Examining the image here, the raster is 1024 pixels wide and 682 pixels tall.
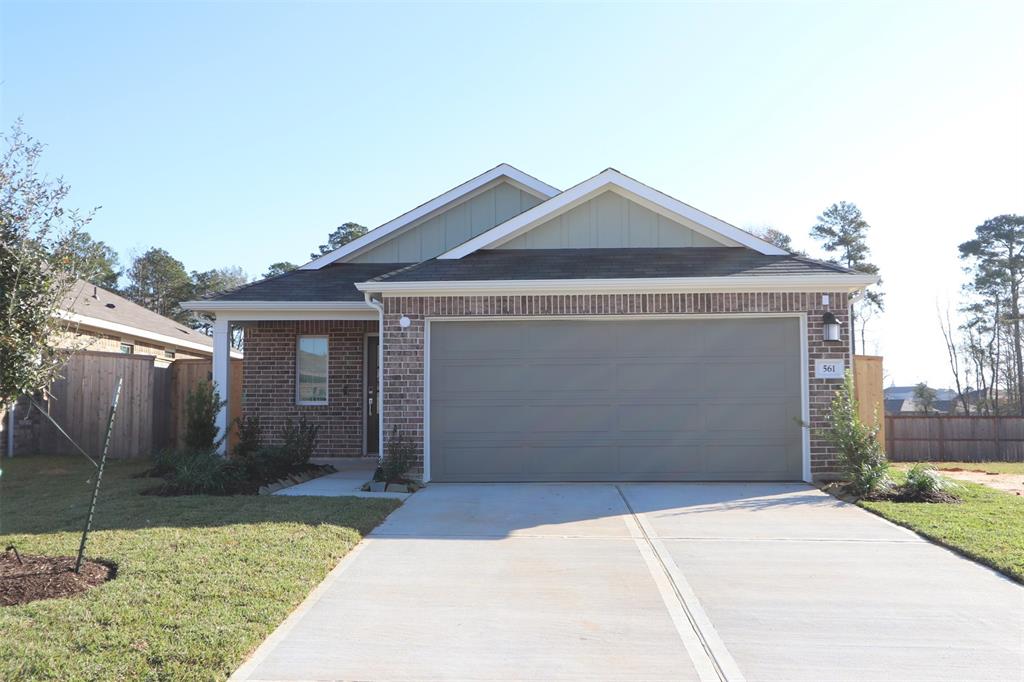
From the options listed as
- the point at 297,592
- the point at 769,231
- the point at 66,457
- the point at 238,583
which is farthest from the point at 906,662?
the point at 769,231

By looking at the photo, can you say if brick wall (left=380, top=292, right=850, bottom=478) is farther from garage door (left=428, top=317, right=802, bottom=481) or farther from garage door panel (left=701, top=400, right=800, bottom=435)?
garage door panel (left=701, top=400, right=800, bottom=435)

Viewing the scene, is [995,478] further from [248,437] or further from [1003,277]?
[1003,277]

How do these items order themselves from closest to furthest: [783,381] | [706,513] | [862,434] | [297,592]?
1. [297,592]
2. [706,513]
3. [862,434]
4. [783,381]

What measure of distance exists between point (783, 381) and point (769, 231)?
91.3 feet

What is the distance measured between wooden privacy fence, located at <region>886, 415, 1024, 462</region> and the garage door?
6.93 m

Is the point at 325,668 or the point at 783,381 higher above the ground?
the point at 783,381

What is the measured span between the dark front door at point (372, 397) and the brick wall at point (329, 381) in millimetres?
127

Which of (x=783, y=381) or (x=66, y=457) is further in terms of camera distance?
(x=66, y=457)

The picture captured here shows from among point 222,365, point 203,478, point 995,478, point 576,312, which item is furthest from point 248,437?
point 995,478

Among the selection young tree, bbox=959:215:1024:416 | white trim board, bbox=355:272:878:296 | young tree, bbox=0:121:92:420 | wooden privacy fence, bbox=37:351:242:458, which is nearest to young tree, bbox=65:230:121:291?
young tree, bbox=0:121:92:420

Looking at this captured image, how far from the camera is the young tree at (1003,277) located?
27266 mm

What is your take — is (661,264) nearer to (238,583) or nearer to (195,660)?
(238,583)

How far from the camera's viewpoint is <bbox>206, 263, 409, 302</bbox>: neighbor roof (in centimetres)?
1248

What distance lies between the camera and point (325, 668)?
3.99 metres
